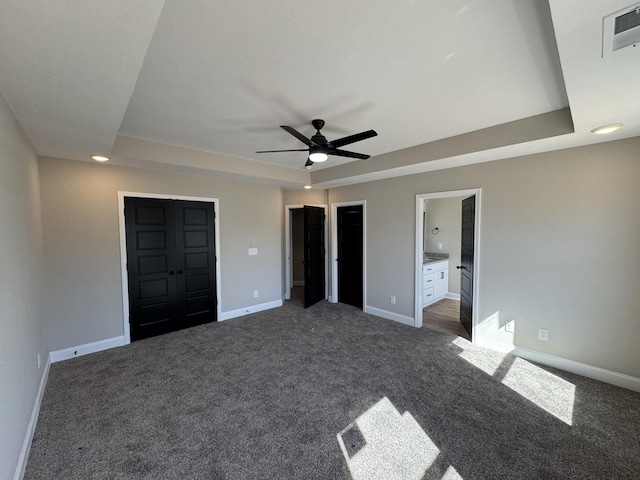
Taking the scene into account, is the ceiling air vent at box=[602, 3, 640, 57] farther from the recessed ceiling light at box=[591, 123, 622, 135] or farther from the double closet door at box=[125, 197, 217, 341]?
the double closet door at box=[125, 197, 217, 341]

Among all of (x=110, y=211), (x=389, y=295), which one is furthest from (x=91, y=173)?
(x=389, y=295)

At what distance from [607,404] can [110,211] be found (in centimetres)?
594

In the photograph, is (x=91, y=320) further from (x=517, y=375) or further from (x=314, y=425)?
(x=517, y=375)

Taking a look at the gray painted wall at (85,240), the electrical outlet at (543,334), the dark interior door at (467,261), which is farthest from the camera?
the dark interior door at (467,261)

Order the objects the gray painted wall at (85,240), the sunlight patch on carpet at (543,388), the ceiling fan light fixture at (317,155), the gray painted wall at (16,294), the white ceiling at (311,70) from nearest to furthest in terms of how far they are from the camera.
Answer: the white ceiling at (311,70)
the gray painted wall at (16,294)
the sunlight patch on carpet at (543,388)
the ceiling fan light fixture at (317,155)
the gray painted wall at (85,240)

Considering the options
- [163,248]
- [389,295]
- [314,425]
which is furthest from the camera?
[389,295]

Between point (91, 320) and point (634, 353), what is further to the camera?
point (91, 320)

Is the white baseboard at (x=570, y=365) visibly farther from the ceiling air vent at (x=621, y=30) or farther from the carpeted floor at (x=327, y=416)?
the ceiling air vent at (x=621, y=30)

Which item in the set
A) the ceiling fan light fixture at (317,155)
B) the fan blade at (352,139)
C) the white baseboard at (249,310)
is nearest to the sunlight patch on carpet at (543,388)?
the fan blade at (352,139)

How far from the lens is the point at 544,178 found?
9.52 feet

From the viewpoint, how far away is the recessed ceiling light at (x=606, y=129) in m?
2.16

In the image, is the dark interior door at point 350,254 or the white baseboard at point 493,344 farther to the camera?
the dark interior door at point 350,254

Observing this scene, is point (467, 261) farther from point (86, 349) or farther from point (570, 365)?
point (86, 349)

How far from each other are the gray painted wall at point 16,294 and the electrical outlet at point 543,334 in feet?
15.3
